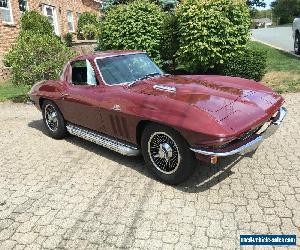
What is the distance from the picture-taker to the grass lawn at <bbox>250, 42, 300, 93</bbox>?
9.59m

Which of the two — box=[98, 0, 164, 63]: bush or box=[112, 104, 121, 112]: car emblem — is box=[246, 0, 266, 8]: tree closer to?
box=[98, 0, 164, 63]: bush

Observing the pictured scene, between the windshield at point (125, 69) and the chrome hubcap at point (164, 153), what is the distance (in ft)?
4.30

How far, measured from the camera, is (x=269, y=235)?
353 cm

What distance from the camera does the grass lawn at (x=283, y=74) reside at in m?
→ 9.59

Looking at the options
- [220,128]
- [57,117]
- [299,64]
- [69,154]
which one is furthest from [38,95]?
[299,64]

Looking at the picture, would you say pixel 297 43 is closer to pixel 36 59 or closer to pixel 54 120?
pixel 36 59

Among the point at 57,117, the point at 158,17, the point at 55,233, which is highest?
the point at 158,17

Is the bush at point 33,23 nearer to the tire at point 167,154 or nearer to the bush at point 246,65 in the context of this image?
the bush at point 246,65

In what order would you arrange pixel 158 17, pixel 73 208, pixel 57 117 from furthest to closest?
1. pixel 158 17
2. pixel 57 117
3. pixel 73 208

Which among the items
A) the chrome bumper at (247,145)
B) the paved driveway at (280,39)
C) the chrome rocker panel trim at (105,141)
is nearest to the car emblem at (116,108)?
the chrome rocker panel trim at (105,141)

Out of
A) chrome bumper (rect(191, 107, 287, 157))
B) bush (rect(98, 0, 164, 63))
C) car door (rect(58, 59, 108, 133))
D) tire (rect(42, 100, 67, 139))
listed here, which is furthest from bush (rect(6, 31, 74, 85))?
chrome bumper (rect(191, 107, 287, 157))

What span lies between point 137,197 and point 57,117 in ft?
9.57

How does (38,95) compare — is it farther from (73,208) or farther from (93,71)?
(73,208)

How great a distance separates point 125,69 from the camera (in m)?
5.70
